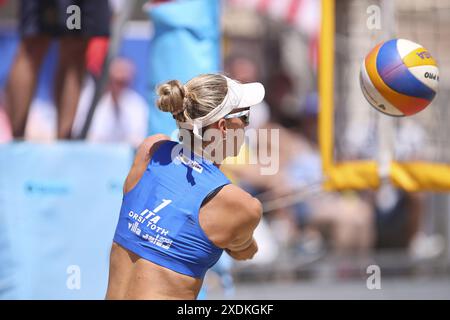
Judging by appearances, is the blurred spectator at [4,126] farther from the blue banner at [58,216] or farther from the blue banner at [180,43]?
the blue banner at [180,43]

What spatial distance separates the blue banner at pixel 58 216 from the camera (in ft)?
15.1

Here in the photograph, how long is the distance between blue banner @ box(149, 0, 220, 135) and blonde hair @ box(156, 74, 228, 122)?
1.50 meters

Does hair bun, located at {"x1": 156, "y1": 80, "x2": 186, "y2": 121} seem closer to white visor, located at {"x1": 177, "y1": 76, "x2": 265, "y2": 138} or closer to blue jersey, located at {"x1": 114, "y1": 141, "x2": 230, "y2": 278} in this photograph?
white visor, located at {"x1": 177, "y1": 76, "x2": 265, "y2": 138}

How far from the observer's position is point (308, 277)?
744cm

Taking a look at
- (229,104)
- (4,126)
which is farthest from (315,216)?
(229,104)

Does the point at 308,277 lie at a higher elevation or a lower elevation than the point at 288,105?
lower

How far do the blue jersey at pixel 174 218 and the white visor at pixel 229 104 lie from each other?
0.43 ft

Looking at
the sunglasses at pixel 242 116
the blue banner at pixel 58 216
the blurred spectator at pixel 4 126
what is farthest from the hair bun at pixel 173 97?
the blurred spectator at pixel 4 126

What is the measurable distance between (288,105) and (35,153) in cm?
439

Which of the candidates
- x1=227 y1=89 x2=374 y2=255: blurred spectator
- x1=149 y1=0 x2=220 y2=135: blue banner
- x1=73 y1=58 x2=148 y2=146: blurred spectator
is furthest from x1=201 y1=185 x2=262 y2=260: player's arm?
x1=227 y1=89 x2=374 y2=255: blurred spectator

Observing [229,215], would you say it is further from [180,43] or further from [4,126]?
[4,126]
